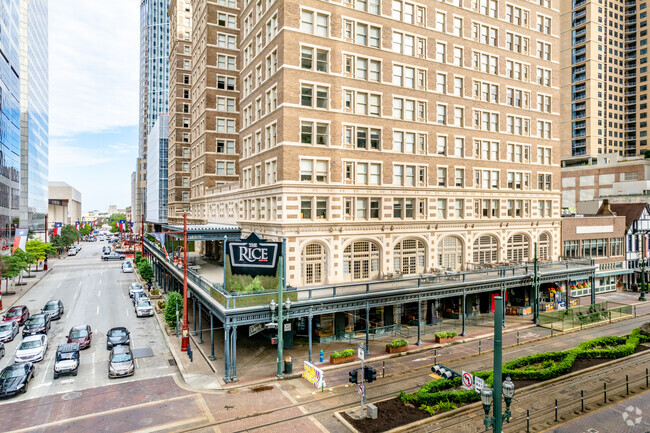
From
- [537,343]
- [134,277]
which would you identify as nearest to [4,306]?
[134,277]

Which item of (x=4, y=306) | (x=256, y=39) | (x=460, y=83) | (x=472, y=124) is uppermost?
(x=256, y=39)

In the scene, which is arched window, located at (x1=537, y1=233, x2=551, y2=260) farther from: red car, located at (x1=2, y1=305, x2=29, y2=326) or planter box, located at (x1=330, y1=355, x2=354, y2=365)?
red car, located at (x1=2, y1=305, x2=29, y2=326)

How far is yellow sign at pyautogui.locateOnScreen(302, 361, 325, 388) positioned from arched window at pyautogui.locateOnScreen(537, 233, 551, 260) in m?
34.8

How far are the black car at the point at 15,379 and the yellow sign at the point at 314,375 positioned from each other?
50.6 feet

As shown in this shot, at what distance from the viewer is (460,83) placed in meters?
40.9

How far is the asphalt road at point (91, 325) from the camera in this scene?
2442cm

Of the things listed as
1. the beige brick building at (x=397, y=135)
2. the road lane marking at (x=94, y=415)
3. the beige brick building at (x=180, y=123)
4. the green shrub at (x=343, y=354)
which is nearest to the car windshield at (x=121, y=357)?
the road lane marking at (x=94, y=415)

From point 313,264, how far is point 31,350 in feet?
66.2

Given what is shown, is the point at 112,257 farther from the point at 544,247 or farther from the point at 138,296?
the point at 544,247

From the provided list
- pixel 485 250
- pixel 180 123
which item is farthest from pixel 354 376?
pixel 180 123

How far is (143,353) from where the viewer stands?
97.5 ft

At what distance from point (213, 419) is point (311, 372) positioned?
20.4 ft

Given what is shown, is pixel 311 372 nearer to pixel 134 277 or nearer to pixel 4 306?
pixel 4 306

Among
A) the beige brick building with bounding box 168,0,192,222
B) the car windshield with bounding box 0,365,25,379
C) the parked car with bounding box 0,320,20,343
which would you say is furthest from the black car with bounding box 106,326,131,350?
the beige brick building with bounding box 168,0,192,222
